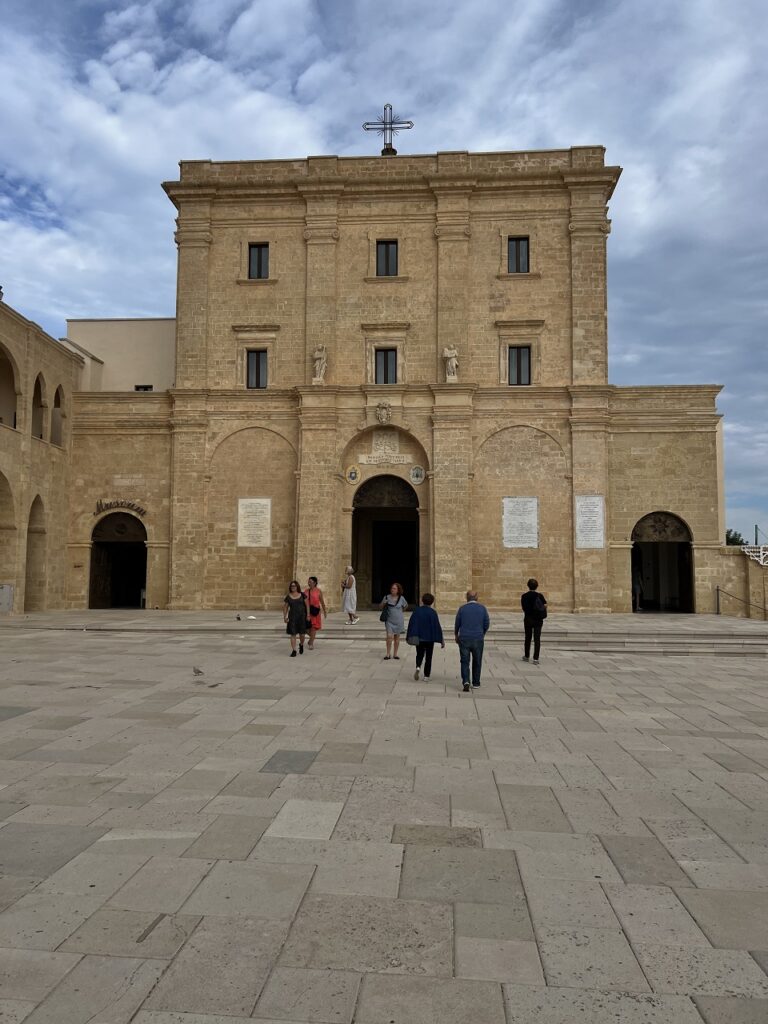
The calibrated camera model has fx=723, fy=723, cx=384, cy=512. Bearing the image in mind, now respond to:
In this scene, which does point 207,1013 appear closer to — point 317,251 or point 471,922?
point 471,922

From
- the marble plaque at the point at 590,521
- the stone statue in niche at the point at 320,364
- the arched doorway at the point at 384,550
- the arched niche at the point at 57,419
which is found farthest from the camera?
the arched doorway at the point at 384,550

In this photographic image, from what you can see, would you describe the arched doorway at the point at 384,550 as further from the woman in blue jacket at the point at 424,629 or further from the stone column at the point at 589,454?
the woman in blue jacket at the point at 424,629

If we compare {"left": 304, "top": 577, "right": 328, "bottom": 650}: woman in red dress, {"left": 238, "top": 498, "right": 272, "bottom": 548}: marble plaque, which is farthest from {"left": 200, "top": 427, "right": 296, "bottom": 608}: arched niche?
{"left": 304, "top": 577, "right": 328, "bottom": 650}: woman in red dress

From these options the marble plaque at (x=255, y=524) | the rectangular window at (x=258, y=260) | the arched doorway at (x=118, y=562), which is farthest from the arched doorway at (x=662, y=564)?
the arched doorway at (x=118, y=562)

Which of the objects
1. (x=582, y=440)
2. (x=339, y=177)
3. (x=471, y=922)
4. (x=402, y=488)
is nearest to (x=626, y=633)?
(x=582, y=440)

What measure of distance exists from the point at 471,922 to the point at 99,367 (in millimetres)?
28834

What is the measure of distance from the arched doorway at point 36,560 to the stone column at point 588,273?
18.6m

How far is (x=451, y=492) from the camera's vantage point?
24.2 metres

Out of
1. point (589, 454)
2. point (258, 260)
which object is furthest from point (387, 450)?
point (258, 260)

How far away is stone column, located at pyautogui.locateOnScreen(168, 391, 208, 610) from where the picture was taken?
25.0 meters

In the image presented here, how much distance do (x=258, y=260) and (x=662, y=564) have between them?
19.3 meters

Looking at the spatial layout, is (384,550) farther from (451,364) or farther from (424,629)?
(424,629)

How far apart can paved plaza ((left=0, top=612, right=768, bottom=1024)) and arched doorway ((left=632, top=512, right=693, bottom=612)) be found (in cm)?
1591

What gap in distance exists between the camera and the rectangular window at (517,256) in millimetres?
25531
